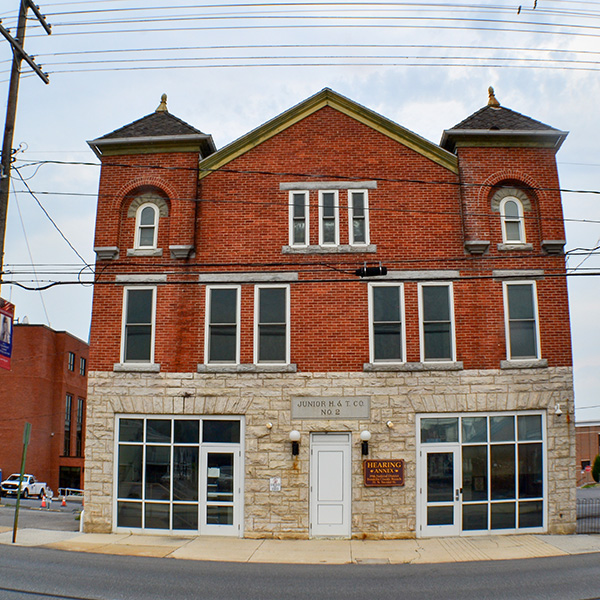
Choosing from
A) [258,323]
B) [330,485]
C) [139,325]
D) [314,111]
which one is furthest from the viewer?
[314,111]

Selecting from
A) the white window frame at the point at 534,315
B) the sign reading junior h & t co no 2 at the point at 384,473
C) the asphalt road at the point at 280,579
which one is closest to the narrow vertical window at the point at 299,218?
the white window frame at the point at 534,315

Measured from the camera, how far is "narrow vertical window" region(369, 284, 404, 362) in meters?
16.5

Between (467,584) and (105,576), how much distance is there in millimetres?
6238

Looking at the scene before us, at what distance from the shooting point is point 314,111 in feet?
58.1

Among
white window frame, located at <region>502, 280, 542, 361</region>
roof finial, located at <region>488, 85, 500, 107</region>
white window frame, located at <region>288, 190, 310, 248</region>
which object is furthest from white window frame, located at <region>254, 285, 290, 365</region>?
roof finial, located at <region>488, 85, 500, 107</region>

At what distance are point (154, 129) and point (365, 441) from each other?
10.1 m

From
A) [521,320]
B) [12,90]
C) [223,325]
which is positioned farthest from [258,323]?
[12,90]

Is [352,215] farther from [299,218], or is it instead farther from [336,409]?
[336,409]

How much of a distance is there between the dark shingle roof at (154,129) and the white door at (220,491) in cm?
846

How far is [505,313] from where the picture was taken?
652 inches

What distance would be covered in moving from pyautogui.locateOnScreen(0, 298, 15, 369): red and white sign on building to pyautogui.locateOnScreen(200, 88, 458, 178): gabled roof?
6227 mm

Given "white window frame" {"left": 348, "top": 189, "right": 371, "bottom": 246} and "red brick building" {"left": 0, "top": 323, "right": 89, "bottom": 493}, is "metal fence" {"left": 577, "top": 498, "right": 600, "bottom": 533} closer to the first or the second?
"white window frame" {"left": 348, "top": 189, "right": 371, "bottom": 246}

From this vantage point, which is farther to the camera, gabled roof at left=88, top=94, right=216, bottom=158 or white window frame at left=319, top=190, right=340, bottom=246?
gabled roof at left=88, top=94, right=216, bottom=158

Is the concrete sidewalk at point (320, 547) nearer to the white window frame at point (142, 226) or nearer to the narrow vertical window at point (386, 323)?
the narrow vertical window at point (386, 323)
